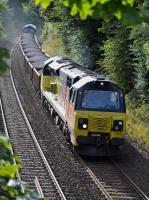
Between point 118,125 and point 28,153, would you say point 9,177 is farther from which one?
point 28,153

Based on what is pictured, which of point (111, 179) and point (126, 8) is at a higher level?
point (126, 8)

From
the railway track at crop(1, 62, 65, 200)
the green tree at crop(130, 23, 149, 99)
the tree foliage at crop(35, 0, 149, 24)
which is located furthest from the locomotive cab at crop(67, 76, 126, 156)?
the tree foliage at crop(35, 0, 149, 24)

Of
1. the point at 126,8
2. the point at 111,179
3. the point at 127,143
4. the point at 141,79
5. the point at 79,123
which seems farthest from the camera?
the point at 141,79

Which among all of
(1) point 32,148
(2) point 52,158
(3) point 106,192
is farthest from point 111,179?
(1) point 32,148

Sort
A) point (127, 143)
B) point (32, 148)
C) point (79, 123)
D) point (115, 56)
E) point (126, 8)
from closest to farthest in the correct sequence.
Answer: point (126, 8) < point (79, 123) < point (32, 148) < point (127, 143) < point (115, 56)

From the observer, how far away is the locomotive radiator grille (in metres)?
16.9

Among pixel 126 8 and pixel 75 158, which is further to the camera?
pixel 75 158

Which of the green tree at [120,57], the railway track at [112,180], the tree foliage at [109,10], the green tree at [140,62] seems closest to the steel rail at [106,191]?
the railway track at [112,180]

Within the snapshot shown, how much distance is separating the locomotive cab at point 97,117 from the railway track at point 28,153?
1599mm

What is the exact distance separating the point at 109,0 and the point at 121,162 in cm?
1459

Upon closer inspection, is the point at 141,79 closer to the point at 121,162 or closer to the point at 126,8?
the point at 121,162

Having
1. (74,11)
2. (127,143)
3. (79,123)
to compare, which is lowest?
(127,143)

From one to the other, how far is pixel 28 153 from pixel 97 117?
2858 mm

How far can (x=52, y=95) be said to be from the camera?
24438 mm
